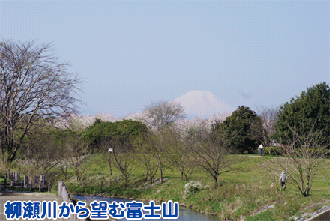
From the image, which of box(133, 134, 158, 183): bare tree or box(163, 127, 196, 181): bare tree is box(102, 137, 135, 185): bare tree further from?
box(163, 127, 196, 181): bare tree

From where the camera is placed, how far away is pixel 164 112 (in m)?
61.2

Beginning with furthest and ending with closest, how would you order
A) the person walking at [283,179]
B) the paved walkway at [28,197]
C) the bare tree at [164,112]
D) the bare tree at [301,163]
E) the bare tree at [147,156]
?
the bare tree at [164,112], the bare tree at [147,156], the person walking at [283,179], the bare tree at [301,163], the paved walkway at [28,197]

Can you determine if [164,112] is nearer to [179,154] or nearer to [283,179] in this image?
[179,154]

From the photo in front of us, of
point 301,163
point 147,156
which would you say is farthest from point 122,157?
point 301,163

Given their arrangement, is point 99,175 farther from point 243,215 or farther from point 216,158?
point 243,215

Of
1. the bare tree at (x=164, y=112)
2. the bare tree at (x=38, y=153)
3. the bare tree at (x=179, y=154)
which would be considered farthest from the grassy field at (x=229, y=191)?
the bare tree at (x=164, y=112)

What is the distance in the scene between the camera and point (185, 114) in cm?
6419

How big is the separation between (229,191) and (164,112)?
4093 centimetres

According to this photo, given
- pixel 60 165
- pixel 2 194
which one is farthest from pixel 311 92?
pixel 2 194

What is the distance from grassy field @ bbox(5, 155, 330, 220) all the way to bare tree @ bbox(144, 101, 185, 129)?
28087 mm

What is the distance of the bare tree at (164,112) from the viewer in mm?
61094

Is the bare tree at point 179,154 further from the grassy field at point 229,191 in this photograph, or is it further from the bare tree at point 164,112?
the bare tree at point 164,112

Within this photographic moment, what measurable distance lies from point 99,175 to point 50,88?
34.4 ft

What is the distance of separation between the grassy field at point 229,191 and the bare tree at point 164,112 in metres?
28.1
